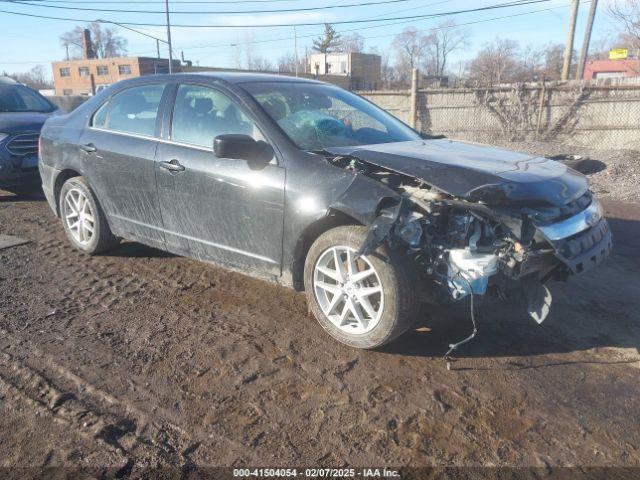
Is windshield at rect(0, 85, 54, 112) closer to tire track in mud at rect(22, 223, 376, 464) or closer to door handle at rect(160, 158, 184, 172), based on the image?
tire track in mud at rect(22, 223, 376, 464)

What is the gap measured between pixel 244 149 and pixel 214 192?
53 cm

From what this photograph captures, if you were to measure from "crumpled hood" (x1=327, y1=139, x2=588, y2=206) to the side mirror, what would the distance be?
0.48m

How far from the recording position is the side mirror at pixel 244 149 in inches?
134

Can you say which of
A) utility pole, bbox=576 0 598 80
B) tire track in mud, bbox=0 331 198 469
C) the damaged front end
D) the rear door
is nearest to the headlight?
the damaged front end

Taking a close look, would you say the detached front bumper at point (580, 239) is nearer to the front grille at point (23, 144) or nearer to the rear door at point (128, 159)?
the rear door at point (128, 159)

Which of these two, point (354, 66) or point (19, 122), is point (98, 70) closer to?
point (354, 66)

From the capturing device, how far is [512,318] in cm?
376

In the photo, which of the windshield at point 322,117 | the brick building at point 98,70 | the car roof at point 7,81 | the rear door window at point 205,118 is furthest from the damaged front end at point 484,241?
the brick building at point 98,70

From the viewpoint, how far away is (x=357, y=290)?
10.6 ft

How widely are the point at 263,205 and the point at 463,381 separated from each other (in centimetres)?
176

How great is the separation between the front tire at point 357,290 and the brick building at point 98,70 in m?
49.0

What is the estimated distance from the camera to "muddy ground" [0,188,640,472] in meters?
2.38

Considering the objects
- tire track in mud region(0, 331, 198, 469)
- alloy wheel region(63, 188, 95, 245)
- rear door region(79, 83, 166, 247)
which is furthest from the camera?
alloy wheel region(63, 188, 95, 245)

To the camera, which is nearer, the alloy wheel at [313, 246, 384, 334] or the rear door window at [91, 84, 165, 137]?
the alloy wheel at [313, 246, 384, 334]
